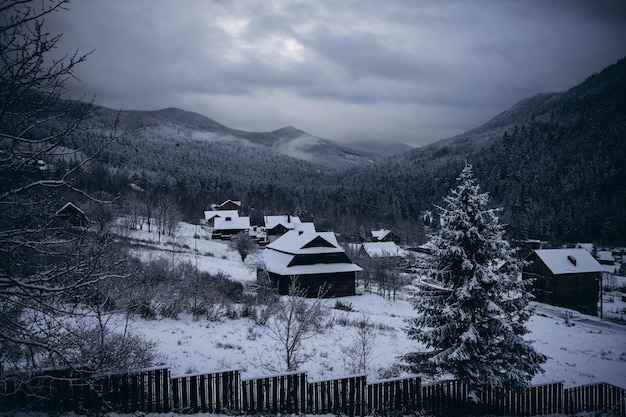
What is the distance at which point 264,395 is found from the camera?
11.0 m

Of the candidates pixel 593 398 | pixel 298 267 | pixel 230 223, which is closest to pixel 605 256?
pixel 298 267

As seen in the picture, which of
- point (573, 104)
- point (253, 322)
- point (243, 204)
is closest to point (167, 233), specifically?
point (253, 322)

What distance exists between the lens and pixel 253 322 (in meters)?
21.0

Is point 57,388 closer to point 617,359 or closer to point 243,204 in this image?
point 617,359

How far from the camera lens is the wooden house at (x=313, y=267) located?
1494 inches

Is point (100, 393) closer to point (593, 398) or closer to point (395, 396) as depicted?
point (395, 396)

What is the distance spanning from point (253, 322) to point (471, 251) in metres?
12.8

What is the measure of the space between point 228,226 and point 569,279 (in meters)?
62.1

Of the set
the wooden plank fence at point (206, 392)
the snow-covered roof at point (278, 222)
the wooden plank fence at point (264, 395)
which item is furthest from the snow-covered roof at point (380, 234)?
the wooden plank fence at point (206, 392)

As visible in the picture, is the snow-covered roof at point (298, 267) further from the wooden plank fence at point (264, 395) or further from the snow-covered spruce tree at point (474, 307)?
the wooden plank fence at point (264, 395)

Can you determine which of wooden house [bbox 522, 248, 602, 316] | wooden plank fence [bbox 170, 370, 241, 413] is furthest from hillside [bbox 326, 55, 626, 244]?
wooden plank fence [bbox 170, 370, 241, 413]

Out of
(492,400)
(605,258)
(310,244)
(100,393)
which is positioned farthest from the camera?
(605,258)

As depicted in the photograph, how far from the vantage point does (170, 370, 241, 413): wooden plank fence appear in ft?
33.1

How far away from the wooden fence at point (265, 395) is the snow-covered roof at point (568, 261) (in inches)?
1532
